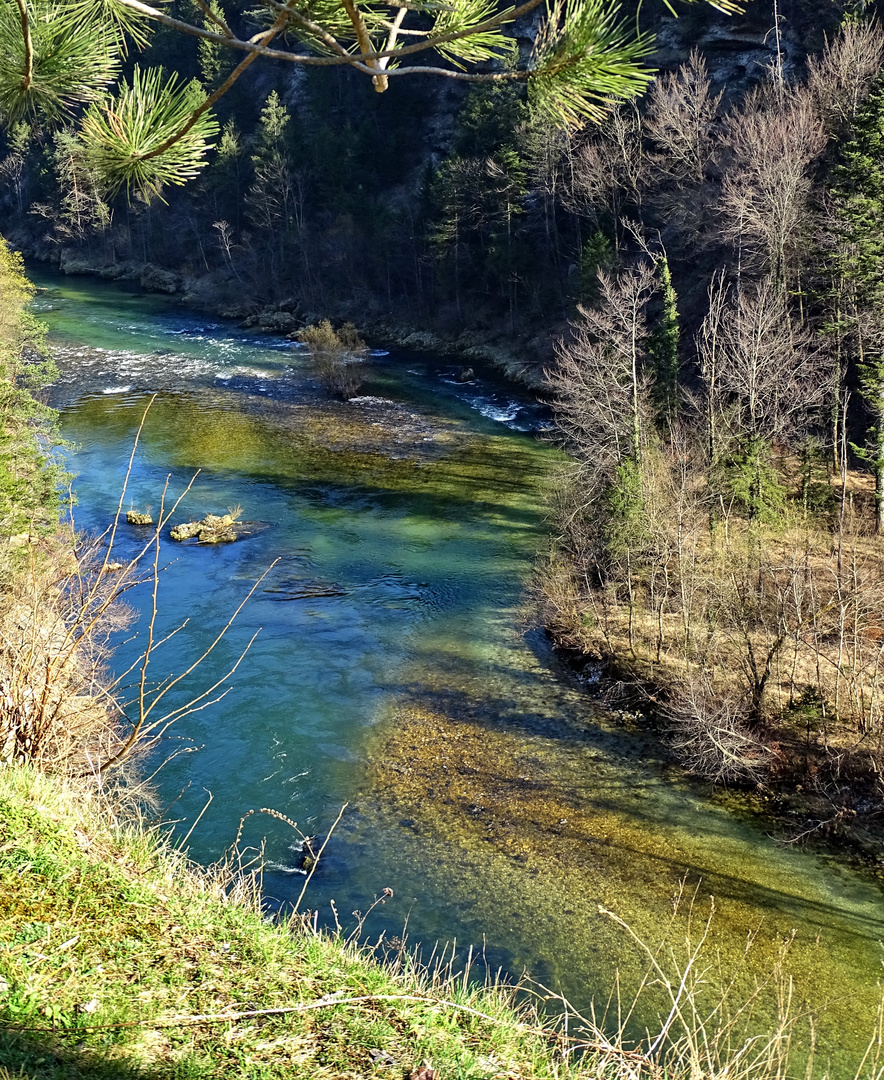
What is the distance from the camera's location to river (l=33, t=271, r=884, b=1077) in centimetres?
1334

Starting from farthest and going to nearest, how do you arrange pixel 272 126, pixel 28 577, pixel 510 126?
pixel 272 126, pixel 510 126, pixel 28 577

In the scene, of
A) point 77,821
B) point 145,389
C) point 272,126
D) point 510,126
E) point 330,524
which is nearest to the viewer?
point 77,821

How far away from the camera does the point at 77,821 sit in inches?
205

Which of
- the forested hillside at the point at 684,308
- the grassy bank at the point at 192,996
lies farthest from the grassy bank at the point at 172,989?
the forested hillside at the point at 684,308

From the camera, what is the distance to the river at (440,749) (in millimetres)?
13336

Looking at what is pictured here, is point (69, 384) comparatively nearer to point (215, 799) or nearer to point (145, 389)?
point (145, 389)

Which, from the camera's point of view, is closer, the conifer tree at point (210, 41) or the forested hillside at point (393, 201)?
the conifer tree at point (210, 41)

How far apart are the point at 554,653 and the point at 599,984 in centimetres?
960

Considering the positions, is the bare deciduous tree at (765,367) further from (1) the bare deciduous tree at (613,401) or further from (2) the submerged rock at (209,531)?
(2) the submerged rock at (209,531)

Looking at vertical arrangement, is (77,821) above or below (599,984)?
above

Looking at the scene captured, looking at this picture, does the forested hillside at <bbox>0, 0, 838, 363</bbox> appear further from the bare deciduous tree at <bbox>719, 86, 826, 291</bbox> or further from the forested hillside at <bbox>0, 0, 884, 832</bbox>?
the bare deciduous tree at <bbox>719, 86, 826, 291</bbox>

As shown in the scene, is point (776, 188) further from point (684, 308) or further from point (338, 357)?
point (338, 357)

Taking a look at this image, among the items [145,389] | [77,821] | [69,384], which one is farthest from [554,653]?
[69,384]

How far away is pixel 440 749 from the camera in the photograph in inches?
693
